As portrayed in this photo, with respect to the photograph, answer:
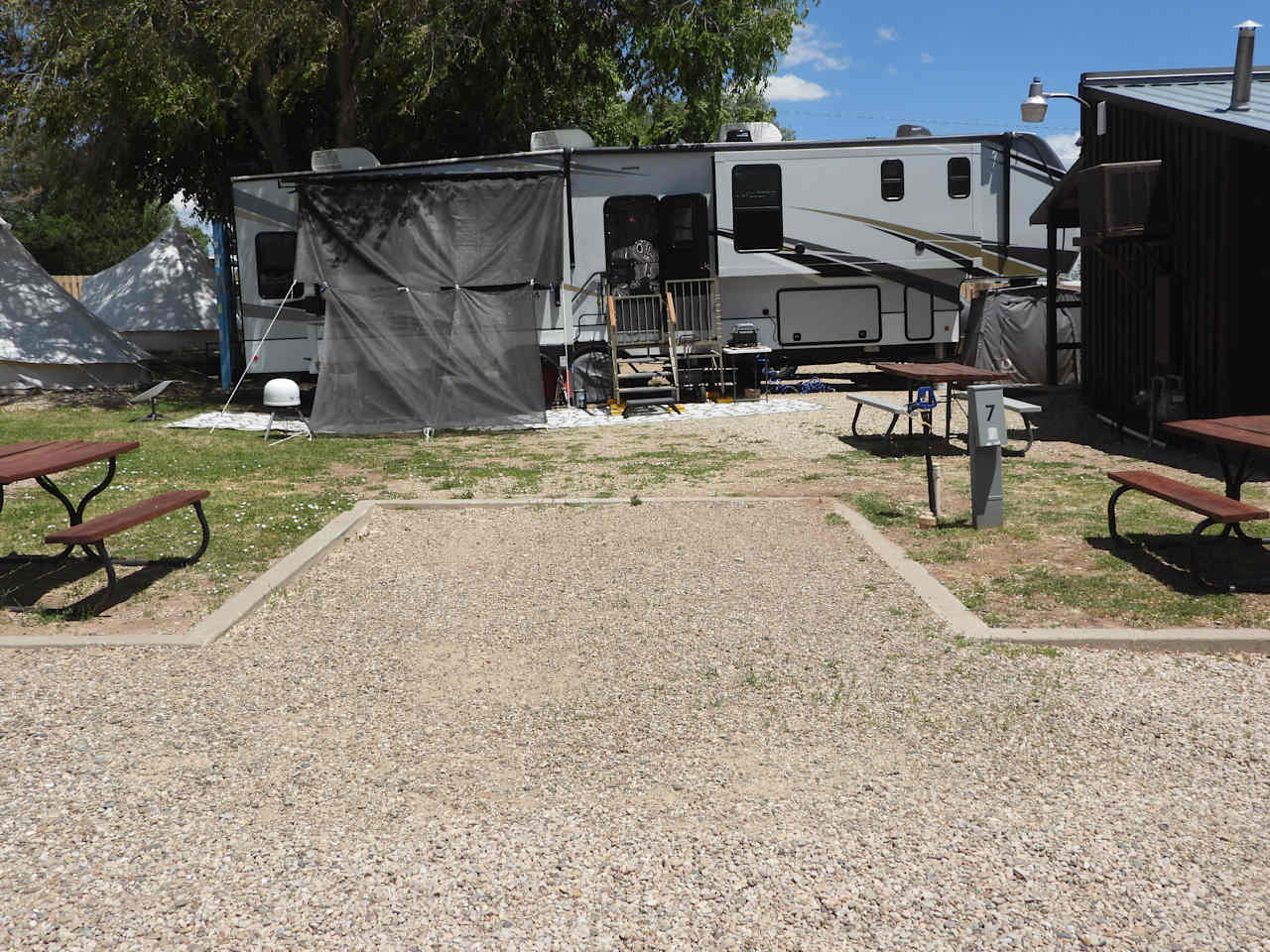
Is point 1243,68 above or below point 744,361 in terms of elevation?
above

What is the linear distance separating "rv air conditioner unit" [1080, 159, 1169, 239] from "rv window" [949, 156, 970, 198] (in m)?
5.26

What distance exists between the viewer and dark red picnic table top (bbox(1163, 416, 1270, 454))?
6.02m

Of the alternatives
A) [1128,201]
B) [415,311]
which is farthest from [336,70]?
[1128,201]

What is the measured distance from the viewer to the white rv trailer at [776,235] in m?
15.4

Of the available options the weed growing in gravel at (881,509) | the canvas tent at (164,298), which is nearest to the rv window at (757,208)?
the weed growing in gravel at (881,509)

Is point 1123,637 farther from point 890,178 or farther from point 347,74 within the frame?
point 347,74

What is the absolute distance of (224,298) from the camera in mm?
16938

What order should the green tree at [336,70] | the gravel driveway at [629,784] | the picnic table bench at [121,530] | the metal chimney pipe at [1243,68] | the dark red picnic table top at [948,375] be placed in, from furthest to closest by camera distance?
the green tree at [336,70]
the dark red picnic table top at [948,375]
the metal chimney pipe at [1243,68]
the picnic table bench at [121,530]
the gravel driveway at [629,784]

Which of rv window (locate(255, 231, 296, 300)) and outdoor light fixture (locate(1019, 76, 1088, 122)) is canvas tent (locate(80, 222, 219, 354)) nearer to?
rv window (locate(255, 231, 296, 300))

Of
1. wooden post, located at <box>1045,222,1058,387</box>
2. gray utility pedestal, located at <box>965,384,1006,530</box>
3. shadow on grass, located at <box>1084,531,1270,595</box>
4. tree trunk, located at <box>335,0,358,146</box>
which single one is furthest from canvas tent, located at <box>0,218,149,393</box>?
shadow on grass, located at <box>1084,531,1270,595</box>

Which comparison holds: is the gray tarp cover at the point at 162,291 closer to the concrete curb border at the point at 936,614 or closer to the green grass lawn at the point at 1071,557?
the concrete curb border at the point at 936,614

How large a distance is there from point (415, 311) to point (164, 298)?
1483 centimetres

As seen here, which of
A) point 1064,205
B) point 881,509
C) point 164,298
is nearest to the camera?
point 881,509

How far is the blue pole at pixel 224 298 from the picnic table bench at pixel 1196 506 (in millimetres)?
13198
